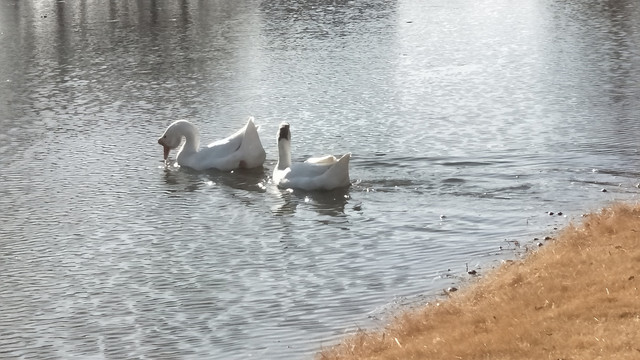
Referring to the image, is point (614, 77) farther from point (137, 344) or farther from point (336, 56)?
point (137, 344)

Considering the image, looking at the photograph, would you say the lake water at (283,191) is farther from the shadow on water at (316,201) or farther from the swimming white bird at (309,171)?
the swimming white bird at (309,171)

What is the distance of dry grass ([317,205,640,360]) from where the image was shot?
9977mm

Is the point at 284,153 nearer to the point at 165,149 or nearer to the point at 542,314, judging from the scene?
the point at 165,149

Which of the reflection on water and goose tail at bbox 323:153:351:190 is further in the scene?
goose tail at bbox 323:153:351:190

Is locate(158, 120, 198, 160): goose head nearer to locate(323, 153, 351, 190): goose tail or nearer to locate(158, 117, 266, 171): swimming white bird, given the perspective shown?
locate(158, 117, 266, 171): swimming white bird

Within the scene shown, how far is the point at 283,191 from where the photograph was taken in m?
21.6

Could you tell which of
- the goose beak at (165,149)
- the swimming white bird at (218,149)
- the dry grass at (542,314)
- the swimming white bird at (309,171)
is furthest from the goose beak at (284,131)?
the dry grass at (542,314)

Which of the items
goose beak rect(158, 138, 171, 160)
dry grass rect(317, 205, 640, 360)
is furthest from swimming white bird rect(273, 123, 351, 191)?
dry grass rect(317, 205, 640, 360)

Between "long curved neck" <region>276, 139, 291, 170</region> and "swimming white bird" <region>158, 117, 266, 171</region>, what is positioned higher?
"long curved neck" <region>276, 139, 291, 170</region>

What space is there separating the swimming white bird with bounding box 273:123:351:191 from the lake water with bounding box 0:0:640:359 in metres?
0.32

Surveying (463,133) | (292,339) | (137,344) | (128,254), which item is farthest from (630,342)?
(463,133)

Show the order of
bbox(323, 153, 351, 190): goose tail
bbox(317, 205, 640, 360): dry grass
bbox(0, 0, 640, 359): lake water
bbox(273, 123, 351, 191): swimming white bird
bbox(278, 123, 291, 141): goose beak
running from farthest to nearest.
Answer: bbox(278, 123, 291, 141): goose beak < bbox(273, 123, 351, 191): swimming white bird < bbox(323, 153, 351, 190): goose tail < bbox(0, 0, 640, 359): lake water < bbox(317, 205, 640, 360): dry grass

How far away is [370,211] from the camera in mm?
19391

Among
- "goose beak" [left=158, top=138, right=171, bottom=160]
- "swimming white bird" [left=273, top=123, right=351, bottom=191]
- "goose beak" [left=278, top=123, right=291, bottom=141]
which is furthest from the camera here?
"goose beak" [left=158, top=138, right=171, bottom=160]
